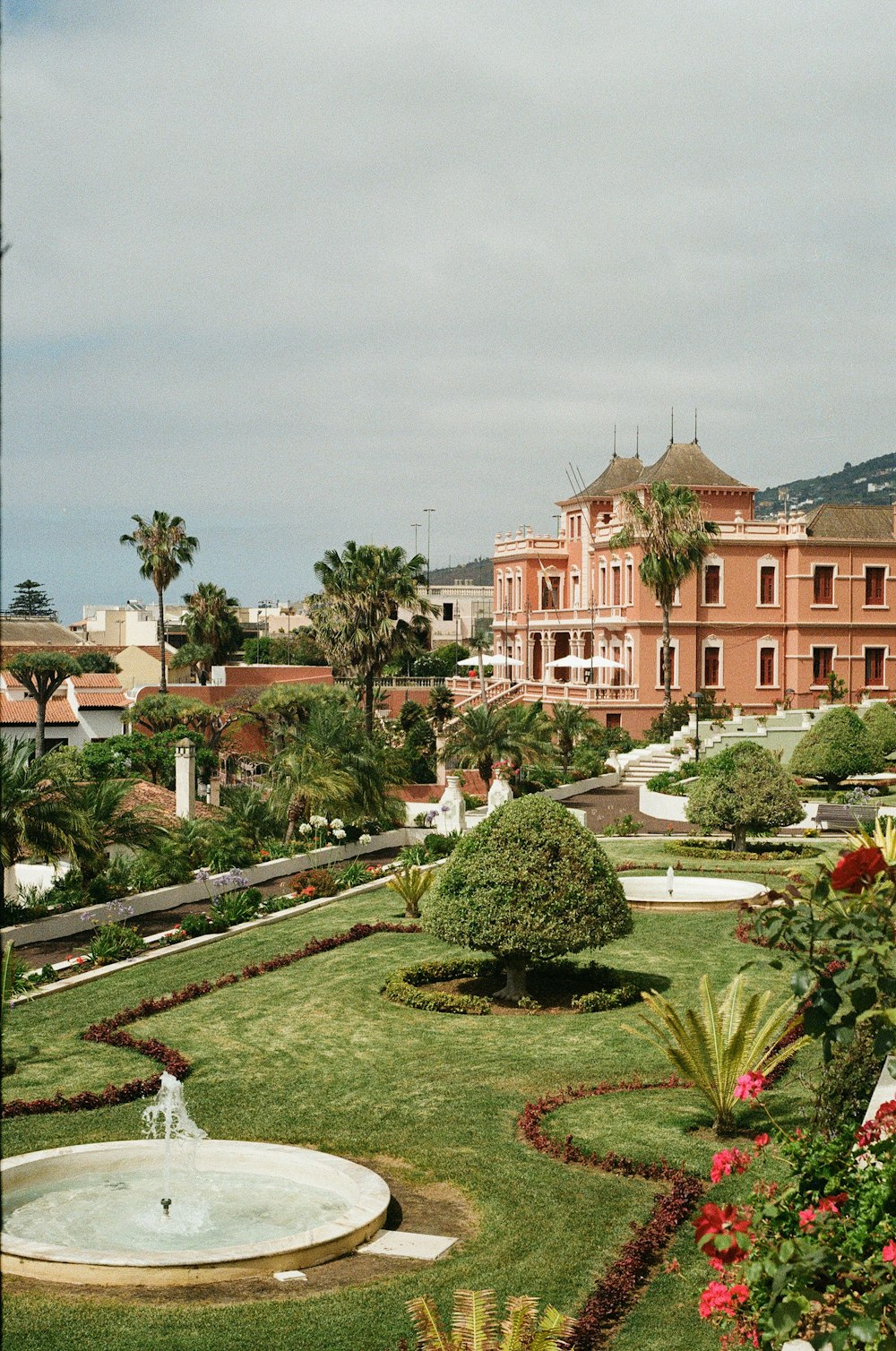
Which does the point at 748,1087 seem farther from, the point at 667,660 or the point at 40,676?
the point at 40,676

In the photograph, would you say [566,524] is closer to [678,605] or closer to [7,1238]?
[678,605]

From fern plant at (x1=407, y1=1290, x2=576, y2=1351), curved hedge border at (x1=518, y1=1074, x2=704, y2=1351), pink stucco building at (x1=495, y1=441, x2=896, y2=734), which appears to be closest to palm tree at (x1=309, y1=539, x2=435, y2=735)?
pink stucco building at (x1=495, y1=441, x2=896, y2=734)

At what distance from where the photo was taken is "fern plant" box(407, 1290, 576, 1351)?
7.25 metres

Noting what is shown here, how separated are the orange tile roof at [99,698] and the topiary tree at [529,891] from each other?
42518 mm

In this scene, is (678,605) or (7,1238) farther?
(678,605)

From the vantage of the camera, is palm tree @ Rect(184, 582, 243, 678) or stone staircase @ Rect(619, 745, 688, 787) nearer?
stone staircase @ Rect(619, 745, 688, 787)

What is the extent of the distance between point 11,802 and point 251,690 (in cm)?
4424

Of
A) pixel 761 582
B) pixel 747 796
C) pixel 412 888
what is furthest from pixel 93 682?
pixel 412 888

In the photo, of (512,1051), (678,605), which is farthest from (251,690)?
(512,1051)

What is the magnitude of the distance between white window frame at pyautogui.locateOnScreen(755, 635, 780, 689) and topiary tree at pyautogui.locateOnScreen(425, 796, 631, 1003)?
41.4 m

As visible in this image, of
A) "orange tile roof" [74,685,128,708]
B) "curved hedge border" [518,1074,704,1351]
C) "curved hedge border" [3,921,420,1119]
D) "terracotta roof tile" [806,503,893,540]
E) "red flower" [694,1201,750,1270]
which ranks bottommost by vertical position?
"curved hedge border" [3,921,420,1119]

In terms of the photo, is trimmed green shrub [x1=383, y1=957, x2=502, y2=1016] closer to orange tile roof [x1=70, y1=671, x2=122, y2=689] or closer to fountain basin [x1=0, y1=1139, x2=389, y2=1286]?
fountain basin [x1=0, y1=1139, x2=389, y2=1286]

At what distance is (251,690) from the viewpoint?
65.2 m

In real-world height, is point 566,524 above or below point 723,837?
above
